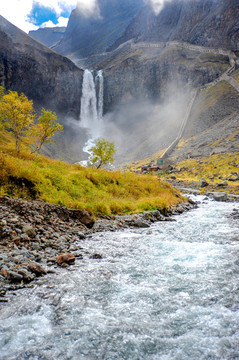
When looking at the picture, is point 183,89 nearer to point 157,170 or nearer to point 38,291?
point 157,170

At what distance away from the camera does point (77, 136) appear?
3629 inches

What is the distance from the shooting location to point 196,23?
125 meters

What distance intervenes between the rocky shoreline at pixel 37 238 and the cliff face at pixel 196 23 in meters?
134

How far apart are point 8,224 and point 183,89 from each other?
369 ft

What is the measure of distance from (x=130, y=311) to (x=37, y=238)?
4.32m

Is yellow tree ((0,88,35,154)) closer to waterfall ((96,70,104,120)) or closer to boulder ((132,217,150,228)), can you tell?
boulder ((132,217,150,228))

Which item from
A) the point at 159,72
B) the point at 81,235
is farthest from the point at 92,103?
the point at 81,235

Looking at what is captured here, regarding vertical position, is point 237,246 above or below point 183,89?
below

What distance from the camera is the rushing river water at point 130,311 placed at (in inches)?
142

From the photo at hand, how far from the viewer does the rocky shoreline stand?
5457mm

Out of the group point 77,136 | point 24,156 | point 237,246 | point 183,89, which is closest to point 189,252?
point 237,246

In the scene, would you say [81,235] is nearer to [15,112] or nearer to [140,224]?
[140,224]

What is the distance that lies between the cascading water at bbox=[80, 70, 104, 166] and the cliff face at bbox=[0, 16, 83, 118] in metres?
3.67

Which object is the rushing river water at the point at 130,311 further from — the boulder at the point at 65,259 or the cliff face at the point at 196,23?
the cliff face at the point at 196,23
